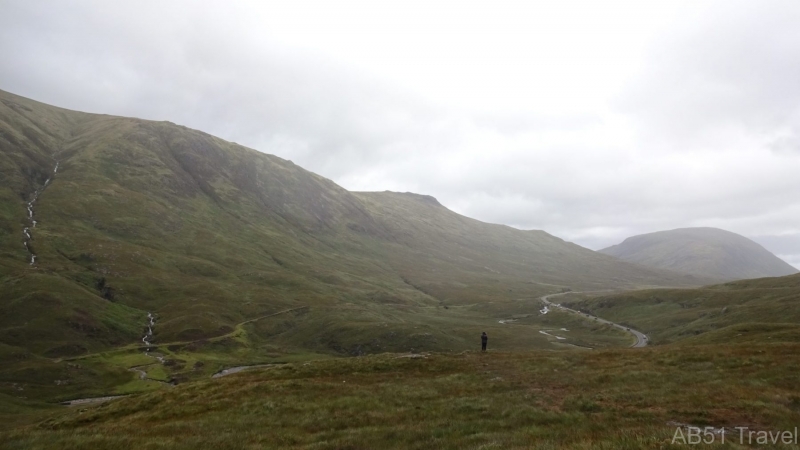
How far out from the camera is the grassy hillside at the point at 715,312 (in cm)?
7662

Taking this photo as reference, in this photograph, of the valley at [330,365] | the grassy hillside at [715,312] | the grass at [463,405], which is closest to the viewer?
the grass at [463,405]

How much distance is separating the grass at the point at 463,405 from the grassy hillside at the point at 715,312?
117ft

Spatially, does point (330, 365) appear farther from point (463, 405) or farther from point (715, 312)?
point (715, 312)

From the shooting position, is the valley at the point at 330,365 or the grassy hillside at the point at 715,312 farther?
the grassy hillside at the point at 715,312

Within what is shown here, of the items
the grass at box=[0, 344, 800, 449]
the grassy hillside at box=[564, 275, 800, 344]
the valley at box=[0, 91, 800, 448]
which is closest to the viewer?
the grass at box=[0, 344, 800, 449]

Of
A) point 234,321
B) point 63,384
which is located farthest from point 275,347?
point 63,384

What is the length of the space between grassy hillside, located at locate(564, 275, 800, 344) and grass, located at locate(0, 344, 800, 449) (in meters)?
35.5

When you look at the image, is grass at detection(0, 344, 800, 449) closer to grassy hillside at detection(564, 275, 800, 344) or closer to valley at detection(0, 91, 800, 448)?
valley at detection(0, 91, 800, 448)

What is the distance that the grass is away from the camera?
19.8 metres

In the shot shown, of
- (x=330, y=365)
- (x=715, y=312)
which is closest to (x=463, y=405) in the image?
(x=330, y=365)

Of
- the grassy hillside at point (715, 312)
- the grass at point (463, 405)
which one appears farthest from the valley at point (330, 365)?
the grassy hillside at point (715, 312)

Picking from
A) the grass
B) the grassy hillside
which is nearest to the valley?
the grass

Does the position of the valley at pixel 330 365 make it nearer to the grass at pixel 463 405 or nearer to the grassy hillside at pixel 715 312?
the grass at pixel 463 405

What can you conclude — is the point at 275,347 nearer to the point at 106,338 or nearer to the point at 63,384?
the point at 106,338
